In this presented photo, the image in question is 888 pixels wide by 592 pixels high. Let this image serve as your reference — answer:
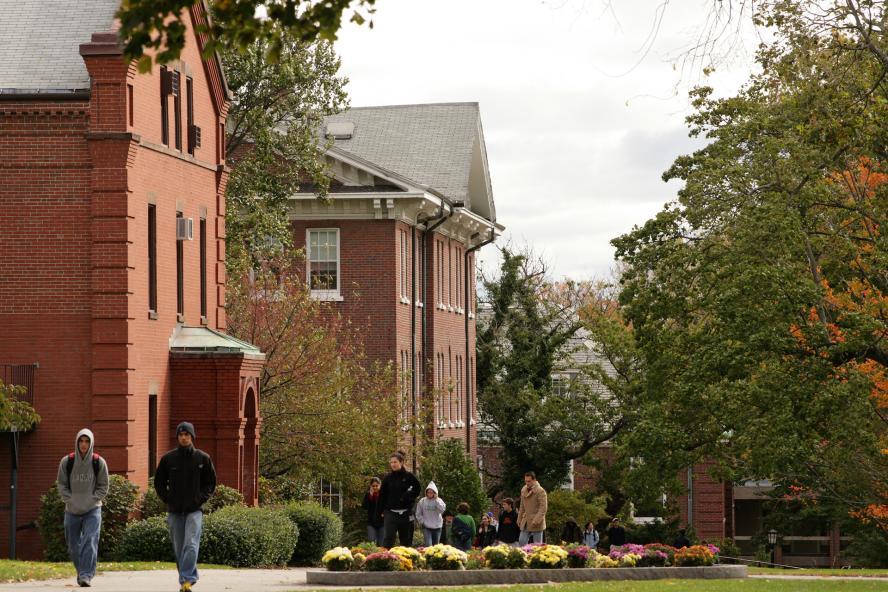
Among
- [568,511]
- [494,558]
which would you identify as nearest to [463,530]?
[494,558]

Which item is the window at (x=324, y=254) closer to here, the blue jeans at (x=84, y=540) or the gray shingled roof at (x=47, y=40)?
the gray shingled roof at (x=47, y=40)

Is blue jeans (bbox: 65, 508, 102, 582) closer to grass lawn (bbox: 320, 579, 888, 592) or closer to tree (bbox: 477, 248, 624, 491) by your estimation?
grass lawn (bbox: 320, 579, 888, 592)

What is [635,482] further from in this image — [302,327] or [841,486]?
[302,327]

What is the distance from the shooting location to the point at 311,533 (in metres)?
28.7

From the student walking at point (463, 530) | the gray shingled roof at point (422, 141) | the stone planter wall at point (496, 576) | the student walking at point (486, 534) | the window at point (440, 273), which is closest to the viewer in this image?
the stone planter wall at point (496, 576)

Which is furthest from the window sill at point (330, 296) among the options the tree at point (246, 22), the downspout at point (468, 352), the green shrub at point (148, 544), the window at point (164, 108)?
the tree at point (246, 22)

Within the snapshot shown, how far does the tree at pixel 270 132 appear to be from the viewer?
39.9 metres

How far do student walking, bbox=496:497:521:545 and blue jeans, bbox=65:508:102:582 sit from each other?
9.63 metres

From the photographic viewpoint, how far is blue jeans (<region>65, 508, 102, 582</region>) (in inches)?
714

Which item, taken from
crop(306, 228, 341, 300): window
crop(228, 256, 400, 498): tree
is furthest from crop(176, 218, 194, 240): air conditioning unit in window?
crop(306, 228, 341, 300): window

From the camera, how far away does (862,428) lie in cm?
3294

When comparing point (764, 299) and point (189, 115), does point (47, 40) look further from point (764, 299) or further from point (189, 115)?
point (764, 299)

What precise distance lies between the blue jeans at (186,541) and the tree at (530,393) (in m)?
41.0

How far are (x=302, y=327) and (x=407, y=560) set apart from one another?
61.6 ft
